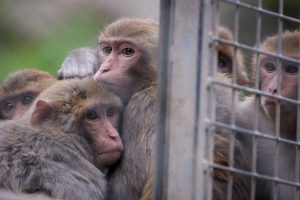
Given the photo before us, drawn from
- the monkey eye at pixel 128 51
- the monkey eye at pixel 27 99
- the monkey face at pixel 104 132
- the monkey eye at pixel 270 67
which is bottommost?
the monkey face at pixel 104 132

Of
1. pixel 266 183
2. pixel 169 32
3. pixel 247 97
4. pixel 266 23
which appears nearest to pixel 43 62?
pixel 266 23

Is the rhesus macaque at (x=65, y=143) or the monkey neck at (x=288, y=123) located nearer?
the rhesus macaque at (x=65, y=143)

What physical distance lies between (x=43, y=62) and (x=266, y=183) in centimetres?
266

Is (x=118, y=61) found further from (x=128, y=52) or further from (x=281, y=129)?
(x=281, y=129)

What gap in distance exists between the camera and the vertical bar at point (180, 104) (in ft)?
13.4

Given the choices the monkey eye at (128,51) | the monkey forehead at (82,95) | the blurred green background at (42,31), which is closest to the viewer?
the monkey forehead at (82,95)

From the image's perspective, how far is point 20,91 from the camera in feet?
20.9

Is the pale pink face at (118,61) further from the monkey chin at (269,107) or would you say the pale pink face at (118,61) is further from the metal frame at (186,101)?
the metal frame at (186,101)

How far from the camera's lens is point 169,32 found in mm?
4125

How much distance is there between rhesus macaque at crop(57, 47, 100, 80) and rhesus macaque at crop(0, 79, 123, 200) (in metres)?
0.52

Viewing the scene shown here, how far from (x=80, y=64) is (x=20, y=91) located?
449mm

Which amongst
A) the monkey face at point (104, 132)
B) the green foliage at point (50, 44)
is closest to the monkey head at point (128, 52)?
the monkey face at point (104, 132)

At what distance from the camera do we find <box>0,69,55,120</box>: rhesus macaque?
634 centimetres

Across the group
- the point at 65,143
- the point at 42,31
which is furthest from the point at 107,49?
the point at 42,31
